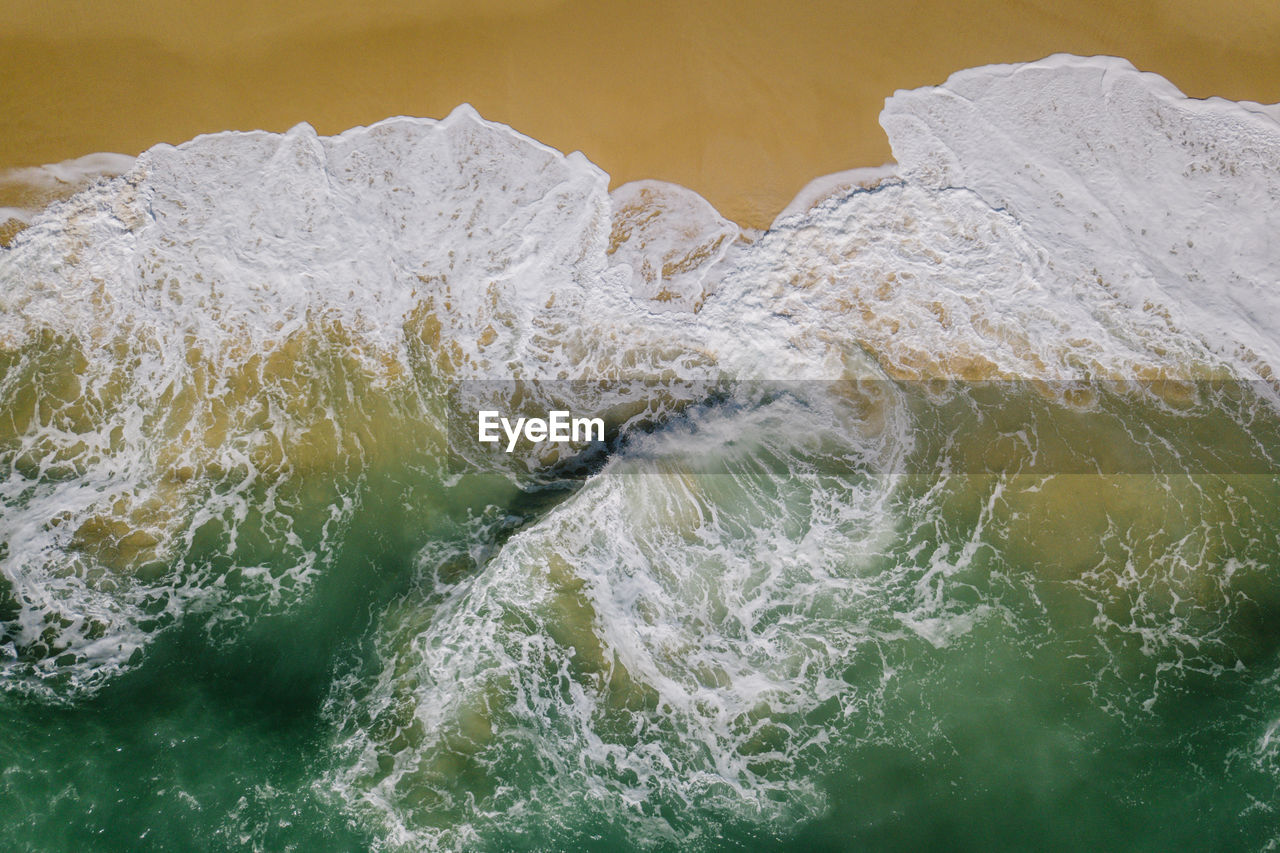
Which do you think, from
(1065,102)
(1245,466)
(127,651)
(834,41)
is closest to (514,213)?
(834,41)

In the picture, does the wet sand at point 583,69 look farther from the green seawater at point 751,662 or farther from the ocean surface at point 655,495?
the green seawater at point 751,662

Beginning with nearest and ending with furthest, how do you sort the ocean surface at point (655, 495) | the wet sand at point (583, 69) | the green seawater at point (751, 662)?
the green seawater at point (751, 662), the ocean surface at point (655, 495), the wet sand at point (583, 69)

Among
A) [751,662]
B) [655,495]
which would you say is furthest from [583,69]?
[751,662]

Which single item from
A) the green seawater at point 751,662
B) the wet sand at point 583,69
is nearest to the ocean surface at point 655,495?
the green seawater at point 751,662

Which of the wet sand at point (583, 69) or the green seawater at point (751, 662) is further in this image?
the wet sand at point (583, 69)

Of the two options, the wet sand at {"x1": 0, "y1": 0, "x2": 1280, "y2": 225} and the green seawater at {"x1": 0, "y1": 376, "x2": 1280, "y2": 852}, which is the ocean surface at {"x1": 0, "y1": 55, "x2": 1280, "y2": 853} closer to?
the green seawater at {"x1": 0, "y1": 376, "x2": 1280, "y2": 852}

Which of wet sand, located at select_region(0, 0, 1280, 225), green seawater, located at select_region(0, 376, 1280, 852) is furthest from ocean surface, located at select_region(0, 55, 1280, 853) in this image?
wet sand, located at select_region(0, 0, 1280, 225)

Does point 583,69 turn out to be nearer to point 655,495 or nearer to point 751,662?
point 655,495

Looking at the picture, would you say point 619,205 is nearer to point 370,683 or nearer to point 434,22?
point 434,22
